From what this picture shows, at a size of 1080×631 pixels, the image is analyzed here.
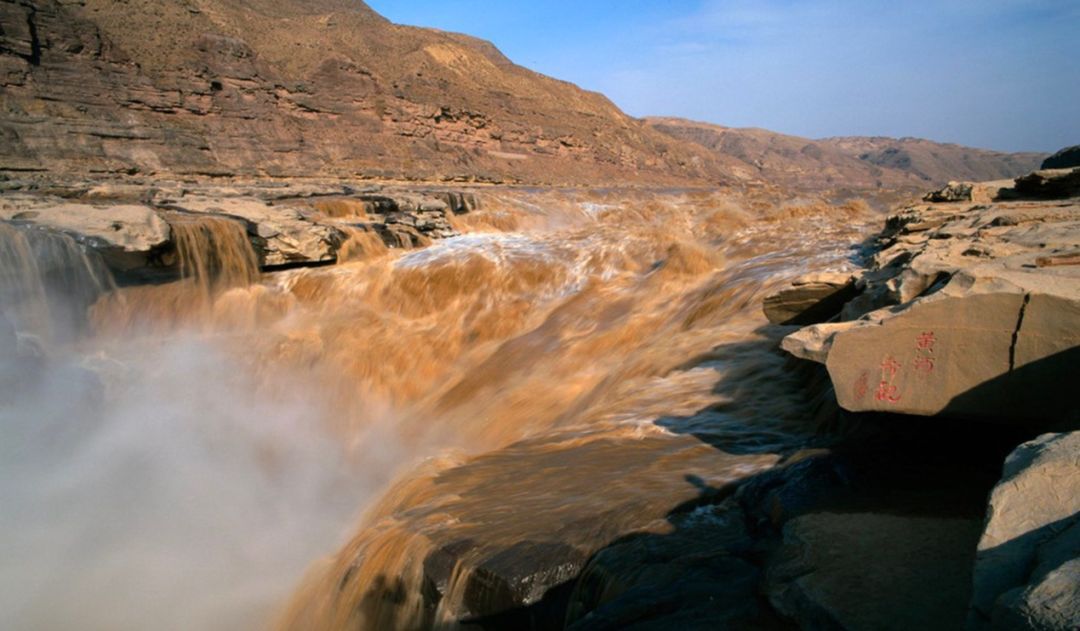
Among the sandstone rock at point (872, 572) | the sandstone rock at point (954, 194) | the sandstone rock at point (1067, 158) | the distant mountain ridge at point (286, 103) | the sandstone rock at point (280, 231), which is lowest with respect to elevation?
the sandstone rock at point (872, 572)

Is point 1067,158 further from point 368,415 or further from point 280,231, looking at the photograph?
point 280,231

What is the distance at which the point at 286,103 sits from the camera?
90.4 ft

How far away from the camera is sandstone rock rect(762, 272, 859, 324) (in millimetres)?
4453

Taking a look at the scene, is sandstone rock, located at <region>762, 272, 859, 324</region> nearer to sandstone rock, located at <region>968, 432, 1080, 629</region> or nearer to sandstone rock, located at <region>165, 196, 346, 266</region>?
sandstone rock, located at <region>968, 432, 1080, 629</region>

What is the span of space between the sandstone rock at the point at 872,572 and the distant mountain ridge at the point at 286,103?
2015 centimetres

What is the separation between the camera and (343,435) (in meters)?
6.70

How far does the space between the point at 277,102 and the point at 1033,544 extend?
29491 mm

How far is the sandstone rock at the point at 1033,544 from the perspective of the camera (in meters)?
1.13

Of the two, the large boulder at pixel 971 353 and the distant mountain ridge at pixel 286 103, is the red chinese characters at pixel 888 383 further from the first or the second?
the distant mountain ridge at pixel 286 103

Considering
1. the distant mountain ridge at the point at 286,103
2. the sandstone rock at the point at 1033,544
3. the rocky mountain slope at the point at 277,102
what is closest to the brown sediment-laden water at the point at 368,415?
the sandstone rock at the point at 1033,544

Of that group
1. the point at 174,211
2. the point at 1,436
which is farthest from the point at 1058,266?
the point at 174,211

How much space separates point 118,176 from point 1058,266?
20.9 metres

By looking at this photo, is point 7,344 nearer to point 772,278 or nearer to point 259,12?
point 772,278

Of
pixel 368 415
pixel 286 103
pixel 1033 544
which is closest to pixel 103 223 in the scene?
pixel 368 415
